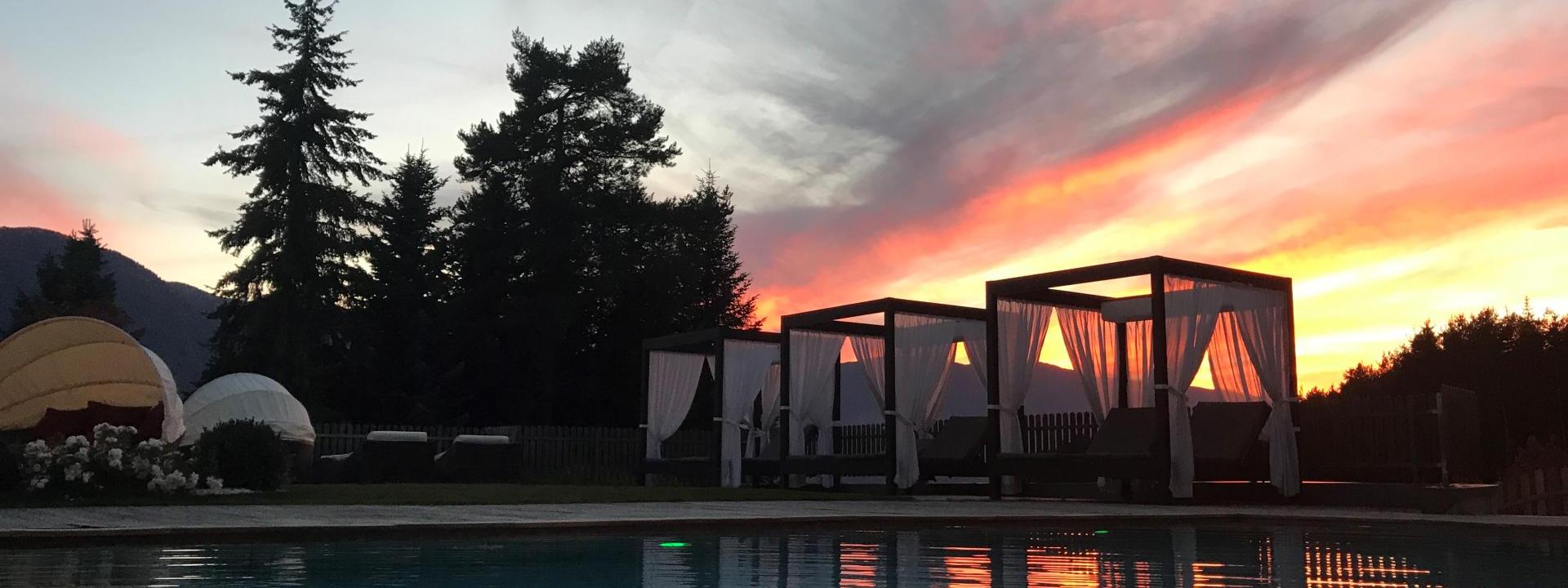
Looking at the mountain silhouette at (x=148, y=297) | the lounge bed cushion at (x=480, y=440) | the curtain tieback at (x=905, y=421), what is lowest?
the lounge bed cushion at (x=480, y=440)

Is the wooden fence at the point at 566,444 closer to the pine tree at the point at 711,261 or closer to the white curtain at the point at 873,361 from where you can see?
the white curtain at the point at 873,361

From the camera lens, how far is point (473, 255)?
3331 cm

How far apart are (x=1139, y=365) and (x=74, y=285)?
117 ft

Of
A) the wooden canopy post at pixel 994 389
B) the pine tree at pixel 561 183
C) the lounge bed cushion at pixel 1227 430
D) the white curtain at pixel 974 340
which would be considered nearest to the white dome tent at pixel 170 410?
the wooden canopy post at pixel 994 389

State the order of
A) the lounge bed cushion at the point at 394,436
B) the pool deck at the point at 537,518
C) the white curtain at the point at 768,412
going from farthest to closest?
the white curtain at the point at 768,412, the lounge bed cushion at the point at 394,436, the pool deck at the point at 537,518

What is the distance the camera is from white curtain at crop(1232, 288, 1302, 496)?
1365 centimetres

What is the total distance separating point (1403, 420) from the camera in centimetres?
1343

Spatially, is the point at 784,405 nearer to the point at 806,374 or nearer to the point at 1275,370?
the point at 806,374

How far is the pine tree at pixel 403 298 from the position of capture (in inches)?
1252

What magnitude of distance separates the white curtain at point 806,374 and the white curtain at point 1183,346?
20.3 feet

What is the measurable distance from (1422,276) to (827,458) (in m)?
8.21

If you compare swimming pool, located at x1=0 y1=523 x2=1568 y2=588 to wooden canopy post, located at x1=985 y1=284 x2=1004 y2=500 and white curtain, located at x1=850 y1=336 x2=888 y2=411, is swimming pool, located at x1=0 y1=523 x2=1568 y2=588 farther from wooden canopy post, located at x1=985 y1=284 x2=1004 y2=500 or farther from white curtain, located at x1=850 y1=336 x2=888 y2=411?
white curtain, located at x1=850 y1=336 x2=888 y2=411

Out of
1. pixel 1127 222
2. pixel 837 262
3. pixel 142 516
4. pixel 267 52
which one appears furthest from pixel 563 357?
pixel 142 516

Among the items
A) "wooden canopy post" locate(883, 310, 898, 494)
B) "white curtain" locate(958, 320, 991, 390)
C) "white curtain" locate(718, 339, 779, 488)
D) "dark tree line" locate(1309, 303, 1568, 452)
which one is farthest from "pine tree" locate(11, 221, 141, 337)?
"dark tree line" locate(1309, 303, 1568, 452)
